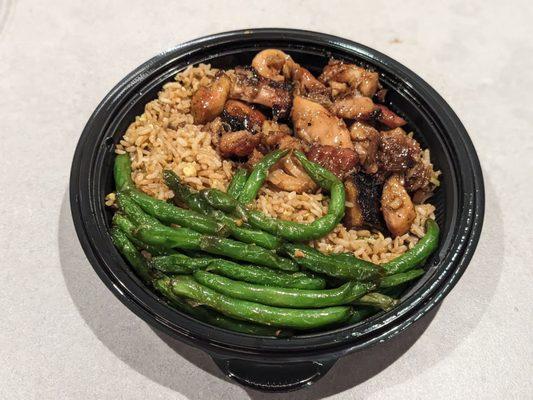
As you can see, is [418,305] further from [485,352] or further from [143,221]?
[143,221]

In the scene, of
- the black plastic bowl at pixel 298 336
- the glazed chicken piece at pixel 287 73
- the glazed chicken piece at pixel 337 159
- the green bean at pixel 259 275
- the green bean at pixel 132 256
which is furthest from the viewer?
the glazed chicken piece at pixel 287 73

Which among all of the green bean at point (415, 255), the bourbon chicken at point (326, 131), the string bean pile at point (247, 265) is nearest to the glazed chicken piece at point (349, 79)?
the bourbon chicken at point (326, 131)

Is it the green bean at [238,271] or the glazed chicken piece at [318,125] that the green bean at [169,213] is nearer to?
the green bean at [238,271]

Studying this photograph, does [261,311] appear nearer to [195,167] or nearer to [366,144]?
[195,167]

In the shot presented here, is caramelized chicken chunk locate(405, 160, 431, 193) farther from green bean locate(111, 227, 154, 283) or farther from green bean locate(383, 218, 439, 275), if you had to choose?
green bean locate(111, 227, 154, 283)

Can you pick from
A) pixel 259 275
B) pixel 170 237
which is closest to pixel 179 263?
pixel 170 237

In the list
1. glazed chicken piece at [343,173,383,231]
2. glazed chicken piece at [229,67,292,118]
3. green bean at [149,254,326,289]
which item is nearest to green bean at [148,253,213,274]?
green bean at [149,254,326,289]

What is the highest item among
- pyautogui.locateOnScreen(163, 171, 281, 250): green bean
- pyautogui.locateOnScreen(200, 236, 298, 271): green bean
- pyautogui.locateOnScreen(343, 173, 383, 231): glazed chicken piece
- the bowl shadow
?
pyautogui.locateOnScreen(343, 173, 383, 231): glazed chicken piece
